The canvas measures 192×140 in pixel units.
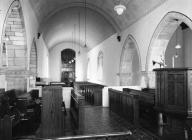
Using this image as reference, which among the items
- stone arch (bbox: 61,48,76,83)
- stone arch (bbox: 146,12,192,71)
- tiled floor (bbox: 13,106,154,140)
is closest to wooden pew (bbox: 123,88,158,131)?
tiled floor (bbox: 13,106,154,140)

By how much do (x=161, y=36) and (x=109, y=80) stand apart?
6.87 metres

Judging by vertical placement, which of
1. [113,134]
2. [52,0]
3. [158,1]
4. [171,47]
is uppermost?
[52,0]

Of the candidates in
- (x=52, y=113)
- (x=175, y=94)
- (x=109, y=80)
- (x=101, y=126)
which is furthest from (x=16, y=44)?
(x=109, y=80)

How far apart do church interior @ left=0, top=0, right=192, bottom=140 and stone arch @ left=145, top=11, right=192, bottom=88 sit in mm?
35

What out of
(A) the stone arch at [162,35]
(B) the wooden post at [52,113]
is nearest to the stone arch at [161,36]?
(A) the stone arch at [162,35]

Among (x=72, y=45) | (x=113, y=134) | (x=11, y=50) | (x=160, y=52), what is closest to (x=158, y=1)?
(x=160, y=52)

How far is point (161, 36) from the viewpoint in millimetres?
7984

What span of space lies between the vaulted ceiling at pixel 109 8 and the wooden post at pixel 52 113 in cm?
431

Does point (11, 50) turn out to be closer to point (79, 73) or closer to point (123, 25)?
point (123, 25)

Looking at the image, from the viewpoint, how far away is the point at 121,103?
718 centimetres

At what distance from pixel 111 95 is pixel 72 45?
15.5m

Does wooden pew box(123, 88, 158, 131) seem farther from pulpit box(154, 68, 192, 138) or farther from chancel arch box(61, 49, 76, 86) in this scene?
chancel arch box(61, 49, 76, 86)

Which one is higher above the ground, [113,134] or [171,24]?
[171,24]

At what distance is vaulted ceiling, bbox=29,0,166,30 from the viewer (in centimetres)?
840
